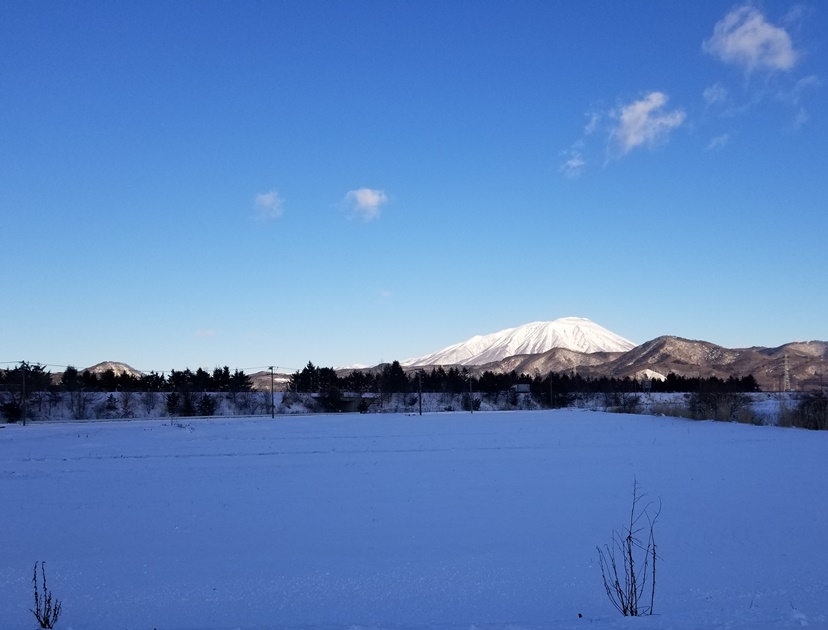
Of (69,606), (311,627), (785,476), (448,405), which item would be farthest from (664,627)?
(448,405)

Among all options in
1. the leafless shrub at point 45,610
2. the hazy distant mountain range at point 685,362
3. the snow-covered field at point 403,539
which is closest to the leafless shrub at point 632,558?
the snow-covered field at point 403,539

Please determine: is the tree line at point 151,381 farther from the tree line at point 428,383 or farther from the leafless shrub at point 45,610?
the leafless shrub at point 45,610

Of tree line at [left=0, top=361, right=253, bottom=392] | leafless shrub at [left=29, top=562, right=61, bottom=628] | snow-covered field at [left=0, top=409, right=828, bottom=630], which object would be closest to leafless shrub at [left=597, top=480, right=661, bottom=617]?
snow-covered field at [left=0, top=409, right=828, bottom=630]

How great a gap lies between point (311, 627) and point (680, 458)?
39.9ft

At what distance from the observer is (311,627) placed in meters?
3.47

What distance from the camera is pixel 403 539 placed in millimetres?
6953

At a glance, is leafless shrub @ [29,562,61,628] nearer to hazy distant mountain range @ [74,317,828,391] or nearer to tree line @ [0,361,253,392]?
tree line @ [0,361,253,392]

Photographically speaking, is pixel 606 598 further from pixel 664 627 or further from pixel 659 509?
pixel 659 509

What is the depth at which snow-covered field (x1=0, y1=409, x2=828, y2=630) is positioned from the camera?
4.88 meters

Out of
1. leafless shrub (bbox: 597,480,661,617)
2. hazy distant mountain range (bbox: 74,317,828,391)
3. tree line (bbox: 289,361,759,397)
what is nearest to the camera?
leafless shrub (bbox: 597,480,661,617)

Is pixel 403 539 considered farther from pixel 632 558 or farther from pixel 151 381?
pixel 151 381

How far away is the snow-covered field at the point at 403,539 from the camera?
488cm

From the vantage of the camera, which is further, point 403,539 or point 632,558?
point 403,539

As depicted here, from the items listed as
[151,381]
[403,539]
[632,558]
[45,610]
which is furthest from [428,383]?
[45,610]
